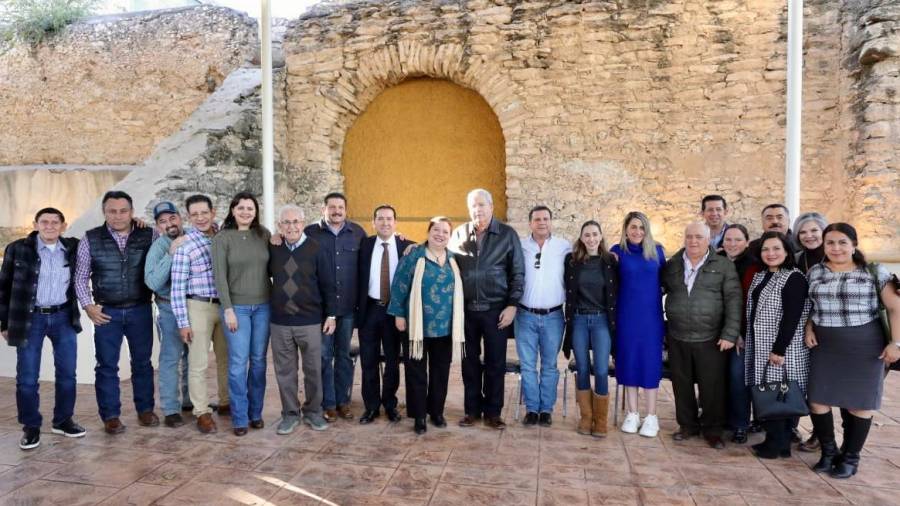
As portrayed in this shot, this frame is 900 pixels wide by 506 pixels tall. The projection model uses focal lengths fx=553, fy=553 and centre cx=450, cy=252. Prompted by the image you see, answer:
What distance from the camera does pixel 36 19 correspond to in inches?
472

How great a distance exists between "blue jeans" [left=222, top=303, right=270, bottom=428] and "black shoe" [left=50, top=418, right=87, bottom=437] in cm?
99

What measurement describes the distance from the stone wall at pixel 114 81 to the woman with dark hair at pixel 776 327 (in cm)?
1049

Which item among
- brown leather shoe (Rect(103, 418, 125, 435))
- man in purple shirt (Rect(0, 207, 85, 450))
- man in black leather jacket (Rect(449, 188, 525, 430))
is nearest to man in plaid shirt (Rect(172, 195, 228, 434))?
brown leather shoe (Rect(103, 418, 125, 435))

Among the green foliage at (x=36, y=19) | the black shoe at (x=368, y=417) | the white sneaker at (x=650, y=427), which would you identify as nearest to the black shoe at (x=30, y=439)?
the black shoe at (x=368, y=417)

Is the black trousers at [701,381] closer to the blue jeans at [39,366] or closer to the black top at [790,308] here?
the black top at [790,308]

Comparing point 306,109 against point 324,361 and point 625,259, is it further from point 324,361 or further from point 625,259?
point 625,259

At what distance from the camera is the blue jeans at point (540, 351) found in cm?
394

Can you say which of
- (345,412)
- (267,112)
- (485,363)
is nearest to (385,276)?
(485,363)

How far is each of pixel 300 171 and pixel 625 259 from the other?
606 cm

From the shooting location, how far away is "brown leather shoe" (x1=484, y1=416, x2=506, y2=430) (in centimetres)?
388

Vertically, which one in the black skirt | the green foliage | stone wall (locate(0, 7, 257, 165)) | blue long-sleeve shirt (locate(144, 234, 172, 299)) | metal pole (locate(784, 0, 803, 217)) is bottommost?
the black skirt

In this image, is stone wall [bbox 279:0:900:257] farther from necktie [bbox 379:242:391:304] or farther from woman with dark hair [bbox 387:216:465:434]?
woman with dark hair [bbox 387:216:465:434]

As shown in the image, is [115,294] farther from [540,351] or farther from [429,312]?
[540,351]

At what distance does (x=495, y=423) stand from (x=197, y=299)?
2.23 metres
